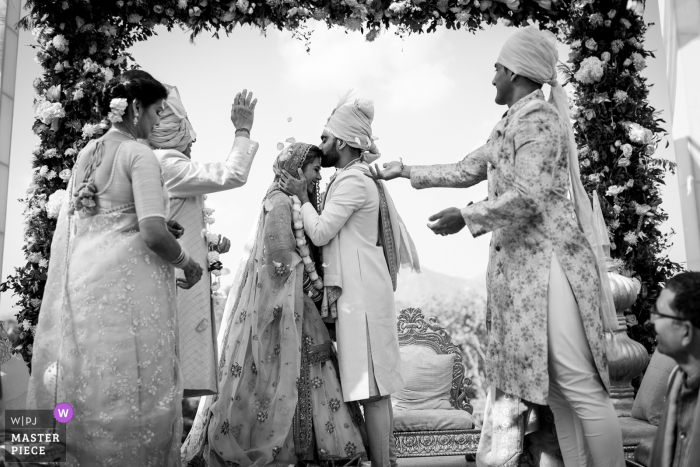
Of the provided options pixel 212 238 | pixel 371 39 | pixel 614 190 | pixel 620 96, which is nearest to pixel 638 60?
pixel 620 96

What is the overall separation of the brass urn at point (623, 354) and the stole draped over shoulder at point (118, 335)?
3.28 m

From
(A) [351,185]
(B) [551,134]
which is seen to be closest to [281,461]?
(A) [351,185]

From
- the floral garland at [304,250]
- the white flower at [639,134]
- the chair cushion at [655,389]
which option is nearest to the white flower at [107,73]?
the floral garland at [304,250]

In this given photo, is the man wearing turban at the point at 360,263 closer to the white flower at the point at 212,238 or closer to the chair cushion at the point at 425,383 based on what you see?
the white flower at the point at 212,238

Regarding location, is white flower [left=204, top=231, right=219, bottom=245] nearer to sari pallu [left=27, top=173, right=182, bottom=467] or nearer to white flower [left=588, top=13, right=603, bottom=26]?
sari pallu [left=27, top=173, right=182, bottom=467]

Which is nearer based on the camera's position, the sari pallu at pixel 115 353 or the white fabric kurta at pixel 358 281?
the sari pallu at pixel 115 353

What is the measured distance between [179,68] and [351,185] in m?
3.47

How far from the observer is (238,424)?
10.6 ft

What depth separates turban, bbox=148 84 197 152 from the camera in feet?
10.4

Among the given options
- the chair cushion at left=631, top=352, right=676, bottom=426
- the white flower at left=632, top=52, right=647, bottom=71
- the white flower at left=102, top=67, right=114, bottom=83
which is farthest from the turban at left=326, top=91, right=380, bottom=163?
the white flower at left=632, top=52, right=647, bottom=71

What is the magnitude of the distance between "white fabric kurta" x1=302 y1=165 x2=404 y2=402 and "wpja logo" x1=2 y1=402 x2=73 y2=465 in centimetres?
142

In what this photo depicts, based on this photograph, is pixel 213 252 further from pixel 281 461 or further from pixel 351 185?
pixel 281 461

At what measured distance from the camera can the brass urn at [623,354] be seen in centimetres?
447

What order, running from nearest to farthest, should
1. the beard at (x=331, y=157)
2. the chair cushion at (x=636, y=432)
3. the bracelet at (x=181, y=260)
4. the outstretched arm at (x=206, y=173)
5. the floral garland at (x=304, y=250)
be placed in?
the bracelet at (x=181, y=260) < the outstretched arm at (x=206, y=173) < the floral garland at (x=304, y=250) < the chair cushion at (x=636, y=432) < the beard at (x=331, y=157)
